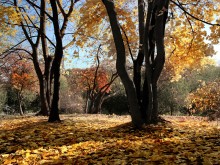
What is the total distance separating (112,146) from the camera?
5.65 metres

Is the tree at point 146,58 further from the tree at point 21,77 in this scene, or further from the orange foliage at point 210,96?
the tree at point 21,77

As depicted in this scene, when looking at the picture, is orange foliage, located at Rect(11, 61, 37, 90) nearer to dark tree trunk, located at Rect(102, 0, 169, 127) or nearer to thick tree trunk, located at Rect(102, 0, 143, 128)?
dark tree trunk, located at Rect(102, 0, 169, 127)

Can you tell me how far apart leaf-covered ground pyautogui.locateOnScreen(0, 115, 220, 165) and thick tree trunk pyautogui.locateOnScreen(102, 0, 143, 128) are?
1.40 ft

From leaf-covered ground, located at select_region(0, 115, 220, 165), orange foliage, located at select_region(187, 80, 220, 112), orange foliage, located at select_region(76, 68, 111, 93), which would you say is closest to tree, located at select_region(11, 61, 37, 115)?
orange foliage, located at select_region(76, 68, 111, 93)

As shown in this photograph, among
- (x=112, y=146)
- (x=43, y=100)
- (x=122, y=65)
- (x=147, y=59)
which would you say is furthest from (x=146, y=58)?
(x=43, y=100)

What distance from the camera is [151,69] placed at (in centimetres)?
759

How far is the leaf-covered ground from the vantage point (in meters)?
4.52

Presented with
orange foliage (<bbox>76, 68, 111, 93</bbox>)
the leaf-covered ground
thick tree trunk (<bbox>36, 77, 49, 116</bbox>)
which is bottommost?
the leaf-covered ground

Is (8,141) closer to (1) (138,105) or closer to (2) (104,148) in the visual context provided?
(2) (104,148)

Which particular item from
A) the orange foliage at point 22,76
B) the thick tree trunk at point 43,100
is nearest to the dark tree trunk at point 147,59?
the thick tree trunk at point 43,100

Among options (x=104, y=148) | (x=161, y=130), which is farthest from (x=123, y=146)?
(x=161, y=130)

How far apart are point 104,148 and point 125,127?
2.46 m

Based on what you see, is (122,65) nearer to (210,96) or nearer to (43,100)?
(210,96)

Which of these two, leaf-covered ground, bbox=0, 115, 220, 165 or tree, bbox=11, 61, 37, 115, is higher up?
tree, bbox=11, 61, 37, 115
